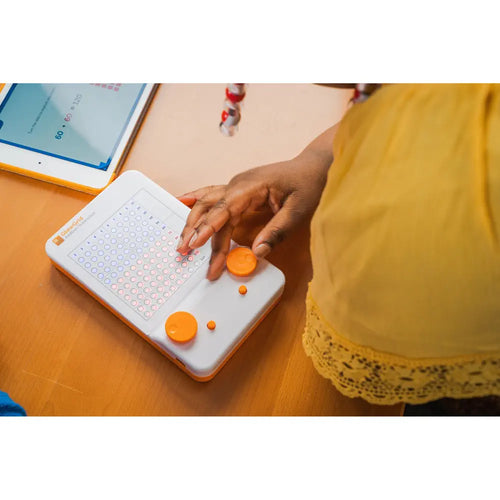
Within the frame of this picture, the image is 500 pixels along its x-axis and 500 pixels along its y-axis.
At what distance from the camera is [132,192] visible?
57 centimetres

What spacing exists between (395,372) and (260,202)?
10.2 inches

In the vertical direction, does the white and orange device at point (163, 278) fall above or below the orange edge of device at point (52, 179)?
below

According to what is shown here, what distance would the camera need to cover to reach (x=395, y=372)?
1.30 ft

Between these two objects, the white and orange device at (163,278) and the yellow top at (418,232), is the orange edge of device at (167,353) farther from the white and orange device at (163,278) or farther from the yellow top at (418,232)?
the yellow top at (418,232)

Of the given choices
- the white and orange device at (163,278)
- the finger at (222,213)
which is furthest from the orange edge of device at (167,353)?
the finger at (222,213)

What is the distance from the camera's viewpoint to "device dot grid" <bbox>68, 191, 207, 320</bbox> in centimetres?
51

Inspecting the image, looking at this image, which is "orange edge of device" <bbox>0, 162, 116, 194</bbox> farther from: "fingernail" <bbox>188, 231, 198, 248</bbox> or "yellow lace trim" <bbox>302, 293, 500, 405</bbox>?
"yellow lace trim" <bbox>302, 293, 500, 405</bbox>

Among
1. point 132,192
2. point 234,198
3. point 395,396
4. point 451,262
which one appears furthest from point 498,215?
point 132,192

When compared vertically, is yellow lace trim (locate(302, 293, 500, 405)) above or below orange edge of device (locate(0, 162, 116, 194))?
below


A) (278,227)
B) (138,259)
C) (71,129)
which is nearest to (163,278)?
(138,259)

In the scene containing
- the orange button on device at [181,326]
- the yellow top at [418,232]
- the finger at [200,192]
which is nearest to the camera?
the yellow top at [418,232]

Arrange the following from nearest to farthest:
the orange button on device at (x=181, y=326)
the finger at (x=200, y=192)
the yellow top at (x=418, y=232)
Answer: the yellow top at (x=418, y=232)
the orange button on device at (x=181, y=326)
the finger at (x=200, y=192)

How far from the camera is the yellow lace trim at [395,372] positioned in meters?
0.39

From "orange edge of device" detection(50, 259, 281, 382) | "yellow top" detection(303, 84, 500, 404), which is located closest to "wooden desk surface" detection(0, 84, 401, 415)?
"orange edge of device" detection(50, 259, 281, 382)
